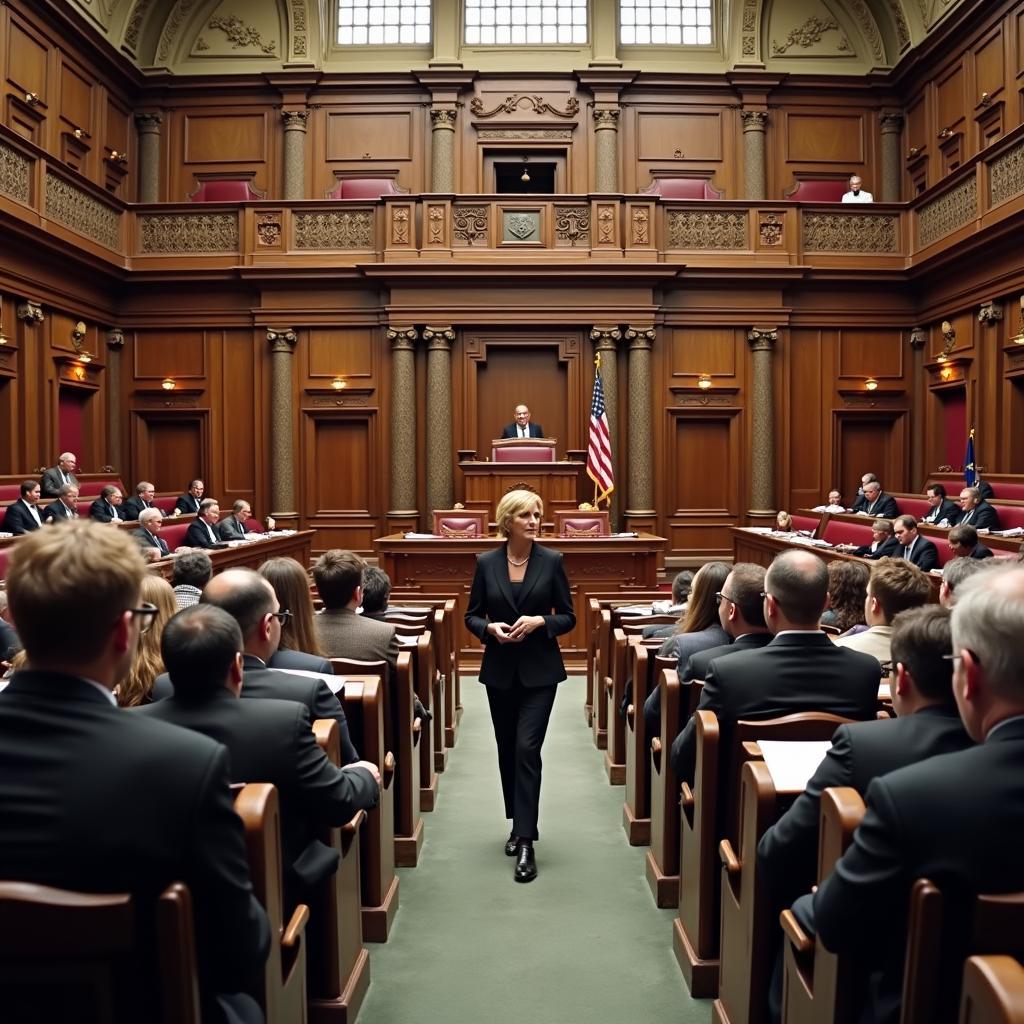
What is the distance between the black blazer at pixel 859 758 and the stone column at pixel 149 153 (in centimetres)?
1508

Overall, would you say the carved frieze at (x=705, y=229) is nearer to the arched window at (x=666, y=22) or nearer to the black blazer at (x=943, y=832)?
the arched window at (x=666, y=22)

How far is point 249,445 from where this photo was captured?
13.7 metres

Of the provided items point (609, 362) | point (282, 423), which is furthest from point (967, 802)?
point (282, 423)

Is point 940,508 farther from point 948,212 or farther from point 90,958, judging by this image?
point 90,958

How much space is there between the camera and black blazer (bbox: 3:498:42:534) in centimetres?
875

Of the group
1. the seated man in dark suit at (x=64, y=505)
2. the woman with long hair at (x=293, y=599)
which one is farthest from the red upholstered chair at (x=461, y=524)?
the woman with long hair at (x=293, y=599)

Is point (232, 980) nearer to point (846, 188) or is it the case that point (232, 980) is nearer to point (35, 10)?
point (35, 10)

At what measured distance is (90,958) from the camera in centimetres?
138

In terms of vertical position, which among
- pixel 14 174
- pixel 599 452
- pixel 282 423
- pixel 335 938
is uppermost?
pixel 14 174

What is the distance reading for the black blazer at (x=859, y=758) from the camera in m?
1.83

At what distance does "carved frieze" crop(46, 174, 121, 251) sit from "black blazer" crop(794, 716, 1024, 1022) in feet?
38.4

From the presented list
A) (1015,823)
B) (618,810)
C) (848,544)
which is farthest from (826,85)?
(1015,823)

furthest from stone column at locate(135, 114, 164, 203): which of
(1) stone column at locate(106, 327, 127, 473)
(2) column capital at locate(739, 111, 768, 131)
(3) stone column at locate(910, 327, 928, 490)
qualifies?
(3) stone column at locate(910, 327, 928, 490)

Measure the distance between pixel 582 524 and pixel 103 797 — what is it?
333 inches
